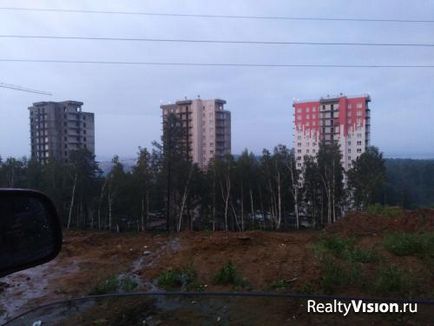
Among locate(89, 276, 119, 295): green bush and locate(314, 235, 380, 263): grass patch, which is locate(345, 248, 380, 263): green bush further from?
locate(89, 276, 119, 295): green bush

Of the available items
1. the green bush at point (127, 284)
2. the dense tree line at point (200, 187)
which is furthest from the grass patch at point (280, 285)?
the dense tree line at point (200, 187)

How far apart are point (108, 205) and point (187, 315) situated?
2465 centimetres

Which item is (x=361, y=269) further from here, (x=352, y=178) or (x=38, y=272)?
(x=352, y=178)

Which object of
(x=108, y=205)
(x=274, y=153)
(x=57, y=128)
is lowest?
(x=108, y=205)

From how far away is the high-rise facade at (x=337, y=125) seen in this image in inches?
1467

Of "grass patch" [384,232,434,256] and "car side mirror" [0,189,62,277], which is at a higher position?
"car side mirror" [0,189,62,277]

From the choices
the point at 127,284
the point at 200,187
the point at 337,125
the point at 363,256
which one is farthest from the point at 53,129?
the point at 363,256

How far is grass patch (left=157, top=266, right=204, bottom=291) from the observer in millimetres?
5588

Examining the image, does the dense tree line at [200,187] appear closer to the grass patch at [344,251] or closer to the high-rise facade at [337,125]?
the high-rise facade at [337,125]

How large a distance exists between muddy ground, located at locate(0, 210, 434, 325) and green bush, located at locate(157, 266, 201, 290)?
0.13 metres

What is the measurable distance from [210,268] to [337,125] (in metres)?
33.3

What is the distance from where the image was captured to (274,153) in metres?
28.2

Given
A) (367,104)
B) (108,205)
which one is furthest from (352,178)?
(108,205)

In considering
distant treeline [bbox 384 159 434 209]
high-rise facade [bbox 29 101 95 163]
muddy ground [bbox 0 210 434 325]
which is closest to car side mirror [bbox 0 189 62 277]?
muddy ground [bbox 0 210 434 325]
